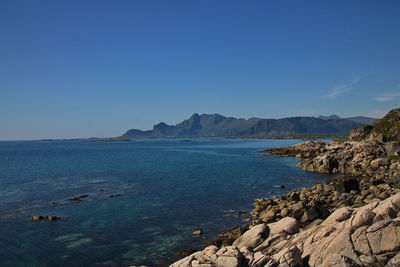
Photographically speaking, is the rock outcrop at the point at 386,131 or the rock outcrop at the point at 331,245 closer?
the rock outcrop at the point at 331,245

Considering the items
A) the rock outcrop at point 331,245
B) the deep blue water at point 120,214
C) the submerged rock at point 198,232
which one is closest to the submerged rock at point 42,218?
the deep blue water at point 120,214

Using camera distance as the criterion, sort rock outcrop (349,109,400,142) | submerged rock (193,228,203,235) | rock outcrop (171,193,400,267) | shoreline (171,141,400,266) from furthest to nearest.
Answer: rock outcrop (349,109,400,142), submerged rock (193,228,203,235), shoreline (171,141,400,266), rock outcrop (171,193,400,267)

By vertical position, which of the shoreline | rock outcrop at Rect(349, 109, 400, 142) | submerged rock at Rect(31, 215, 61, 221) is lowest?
submerged rock at Rect(31, 215, 61, 221)

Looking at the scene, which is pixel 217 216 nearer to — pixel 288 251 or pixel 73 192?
pixel 288 251

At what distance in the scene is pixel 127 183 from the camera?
48844 millimetres

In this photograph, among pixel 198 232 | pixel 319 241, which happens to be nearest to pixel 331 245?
pixel 319 241

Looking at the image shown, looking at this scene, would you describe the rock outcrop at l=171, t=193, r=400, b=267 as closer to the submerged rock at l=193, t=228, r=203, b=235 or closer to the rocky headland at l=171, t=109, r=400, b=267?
the rocky headland at l=171, t=109, r=400, b=267

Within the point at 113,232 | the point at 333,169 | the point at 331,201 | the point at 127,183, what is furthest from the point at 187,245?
the point at 333,169

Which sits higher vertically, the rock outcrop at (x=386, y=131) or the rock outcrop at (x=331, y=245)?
the rock outcrop at (x=386, y=131)

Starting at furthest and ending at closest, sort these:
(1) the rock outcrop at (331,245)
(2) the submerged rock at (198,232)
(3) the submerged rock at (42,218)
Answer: (3) the submerged rock at (42,218) → (2) the submerged rock at (198,232) → (1) the rock outcrop at (331,245)

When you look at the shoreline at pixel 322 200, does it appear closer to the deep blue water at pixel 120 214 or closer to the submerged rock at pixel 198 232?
the submerged rock at pixel 198 232

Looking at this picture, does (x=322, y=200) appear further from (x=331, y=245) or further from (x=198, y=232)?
(x=331, y=245)

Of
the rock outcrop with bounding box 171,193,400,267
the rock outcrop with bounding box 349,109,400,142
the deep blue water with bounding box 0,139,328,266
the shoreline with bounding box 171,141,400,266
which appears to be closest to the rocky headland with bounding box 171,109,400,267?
the rock outcrop with bounding box 171,193,400,267

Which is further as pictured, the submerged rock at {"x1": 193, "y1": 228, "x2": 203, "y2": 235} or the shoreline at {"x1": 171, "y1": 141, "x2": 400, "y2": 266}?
the submerged rock at {"x1": 193, "y1": 228, "x2": 203, "y2": 235}
